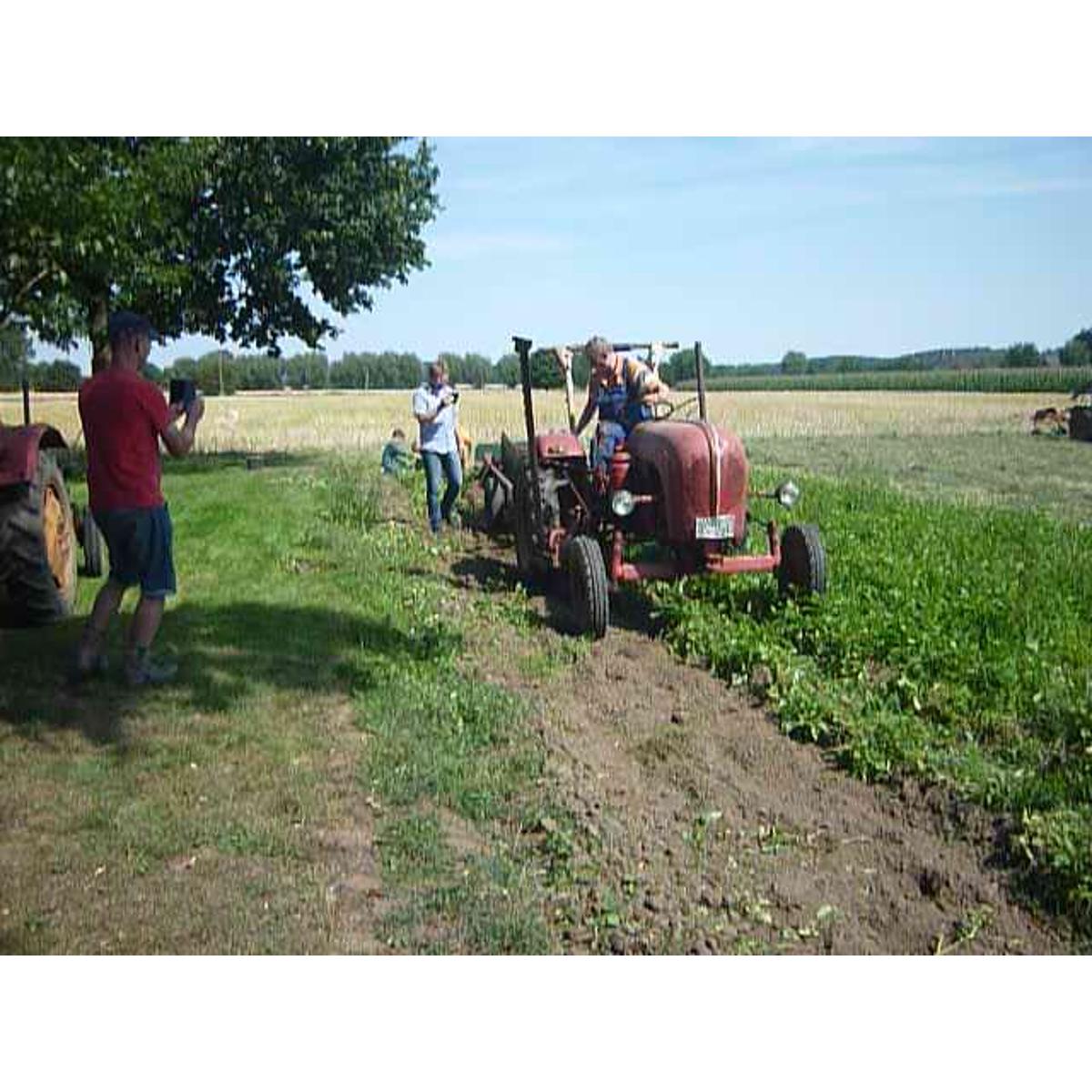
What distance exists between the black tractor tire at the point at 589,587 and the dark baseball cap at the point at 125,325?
2311 mm

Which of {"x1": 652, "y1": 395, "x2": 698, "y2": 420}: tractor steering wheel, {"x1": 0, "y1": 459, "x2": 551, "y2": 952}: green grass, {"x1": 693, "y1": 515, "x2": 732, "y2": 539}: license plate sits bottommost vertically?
{"x1": 0, "y1": 459, "x2": 551, "y2": 952}: green grass

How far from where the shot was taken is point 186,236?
378 cm

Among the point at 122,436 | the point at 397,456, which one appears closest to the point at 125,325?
the point at 122,436

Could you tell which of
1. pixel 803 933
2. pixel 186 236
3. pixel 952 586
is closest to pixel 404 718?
pixel 803 933

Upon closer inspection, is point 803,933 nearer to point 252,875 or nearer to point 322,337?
point 252,875

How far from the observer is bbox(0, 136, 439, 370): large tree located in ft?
11.0

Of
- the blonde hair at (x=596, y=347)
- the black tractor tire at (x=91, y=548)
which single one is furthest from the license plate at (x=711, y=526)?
the black tractor tire at (x=91, y=548)

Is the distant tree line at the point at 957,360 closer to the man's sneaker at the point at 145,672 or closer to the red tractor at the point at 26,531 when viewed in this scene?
the man's sneaker at the point at 145,672

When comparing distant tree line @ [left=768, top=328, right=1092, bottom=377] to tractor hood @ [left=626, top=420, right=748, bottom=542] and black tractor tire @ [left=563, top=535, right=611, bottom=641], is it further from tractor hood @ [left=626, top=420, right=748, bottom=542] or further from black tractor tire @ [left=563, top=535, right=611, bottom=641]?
black tractor tire @ [left=563, top=535, right=611, bottom=641]

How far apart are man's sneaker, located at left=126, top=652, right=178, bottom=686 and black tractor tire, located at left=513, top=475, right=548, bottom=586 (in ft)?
8.17

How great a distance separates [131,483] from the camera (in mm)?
3658

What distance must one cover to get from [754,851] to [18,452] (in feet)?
9.41

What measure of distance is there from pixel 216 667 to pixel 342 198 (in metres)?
1.79

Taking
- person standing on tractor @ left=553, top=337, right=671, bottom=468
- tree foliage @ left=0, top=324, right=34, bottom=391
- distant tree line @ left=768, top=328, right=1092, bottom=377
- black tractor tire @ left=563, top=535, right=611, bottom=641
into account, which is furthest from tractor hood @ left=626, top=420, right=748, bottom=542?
tree foliage @ left=0, top=324, right=34, bottom=391
